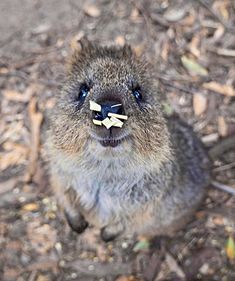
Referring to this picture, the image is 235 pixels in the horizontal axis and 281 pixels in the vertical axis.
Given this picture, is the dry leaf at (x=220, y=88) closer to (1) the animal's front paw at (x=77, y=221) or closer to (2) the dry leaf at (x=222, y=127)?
(2) the dry leaf at (x=222, y=127)

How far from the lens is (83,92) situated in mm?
3045

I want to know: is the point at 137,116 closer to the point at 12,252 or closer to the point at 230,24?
the point at 12,252

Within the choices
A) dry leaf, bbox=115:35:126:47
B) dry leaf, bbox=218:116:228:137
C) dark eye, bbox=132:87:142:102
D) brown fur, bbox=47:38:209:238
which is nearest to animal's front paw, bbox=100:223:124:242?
brown fur, bbox=47:38:209:238

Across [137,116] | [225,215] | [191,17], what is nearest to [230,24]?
[191,17]

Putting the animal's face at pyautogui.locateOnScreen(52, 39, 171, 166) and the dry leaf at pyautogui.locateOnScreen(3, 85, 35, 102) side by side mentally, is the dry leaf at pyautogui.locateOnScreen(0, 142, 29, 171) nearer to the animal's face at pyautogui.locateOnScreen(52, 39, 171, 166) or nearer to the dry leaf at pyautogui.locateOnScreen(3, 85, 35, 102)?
the dry leaf at pyautogui.locateOnScreen(3, 85, 35, 102)

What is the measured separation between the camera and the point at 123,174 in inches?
129

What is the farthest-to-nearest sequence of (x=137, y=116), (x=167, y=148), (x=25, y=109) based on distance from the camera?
1. (x=25, y=109)
2. (x=167, y=148)
3. (x=137, y=116)

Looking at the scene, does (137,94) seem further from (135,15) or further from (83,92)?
(135,15)

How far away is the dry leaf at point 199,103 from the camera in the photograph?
457cm

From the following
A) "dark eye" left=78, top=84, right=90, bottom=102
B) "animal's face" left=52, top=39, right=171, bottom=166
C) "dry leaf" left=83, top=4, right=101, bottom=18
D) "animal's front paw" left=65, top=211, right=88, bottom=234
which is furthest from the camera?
"dry leaf" left=83, top=4, right=101, bottom=18

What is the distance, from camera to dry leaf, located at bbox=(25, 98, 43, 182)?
14.4 feet

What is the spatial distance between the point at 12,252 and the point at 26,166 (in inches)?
26.6

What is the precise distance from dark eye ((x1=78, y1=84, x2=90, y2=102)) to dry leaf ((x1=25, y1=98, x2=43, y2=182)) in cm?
144

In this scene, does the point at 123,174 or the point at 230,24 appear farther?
the point at 230,24
